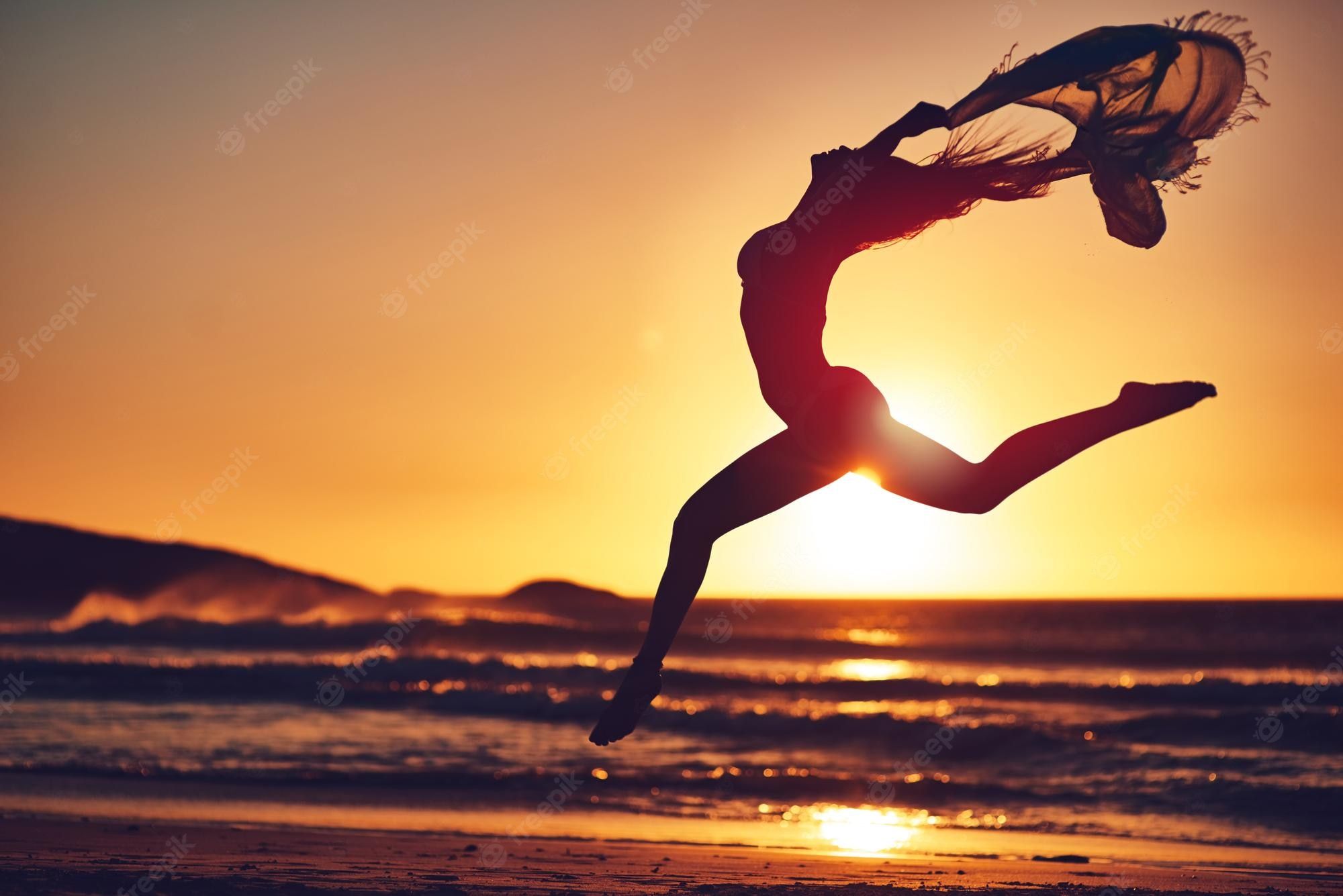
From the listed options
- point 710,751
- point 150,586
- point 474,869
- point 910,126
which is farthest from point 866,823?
point 150,586

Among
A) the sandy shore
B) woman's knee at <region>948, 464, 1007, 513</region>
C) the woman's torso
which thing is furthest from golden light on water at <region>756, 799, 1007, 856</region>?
the woman's torso

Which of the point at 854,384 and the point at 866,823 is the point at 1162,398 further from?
the point at 866,823

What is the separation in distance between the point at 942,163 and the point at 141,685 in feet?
65.6

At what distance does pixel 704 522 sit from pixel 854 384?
0.80 meters

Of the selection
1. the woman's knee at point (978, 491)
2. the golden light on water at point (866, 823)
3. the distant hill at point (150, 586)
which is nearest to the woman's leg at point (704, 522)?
the woman's knee at point (978, 491)

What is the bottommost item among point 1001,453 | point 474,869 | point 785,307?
point 474,869

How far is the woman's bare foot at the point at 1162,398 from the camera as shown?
3.79 m

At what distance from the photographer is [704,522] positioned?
171 inches

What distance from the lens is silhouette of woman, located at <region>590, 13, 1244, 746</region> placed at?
3.80m

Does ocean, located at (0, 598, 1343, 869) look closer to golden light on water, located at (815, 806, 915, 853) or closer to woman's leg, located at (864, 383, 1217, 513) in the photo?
golden light on water, located at (815, 806, 915, 853)

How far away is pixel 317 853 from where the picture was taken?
825 centimetres

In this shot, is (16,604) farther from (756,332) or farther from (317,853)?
(756,332)

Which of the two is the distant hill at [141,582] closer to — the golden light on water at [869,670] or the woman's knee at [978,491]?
the golden light on water at [869,670]

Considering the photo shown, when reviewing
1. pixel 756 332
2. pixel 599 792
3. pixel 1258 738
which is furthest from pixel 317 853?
pixel 1258 738
